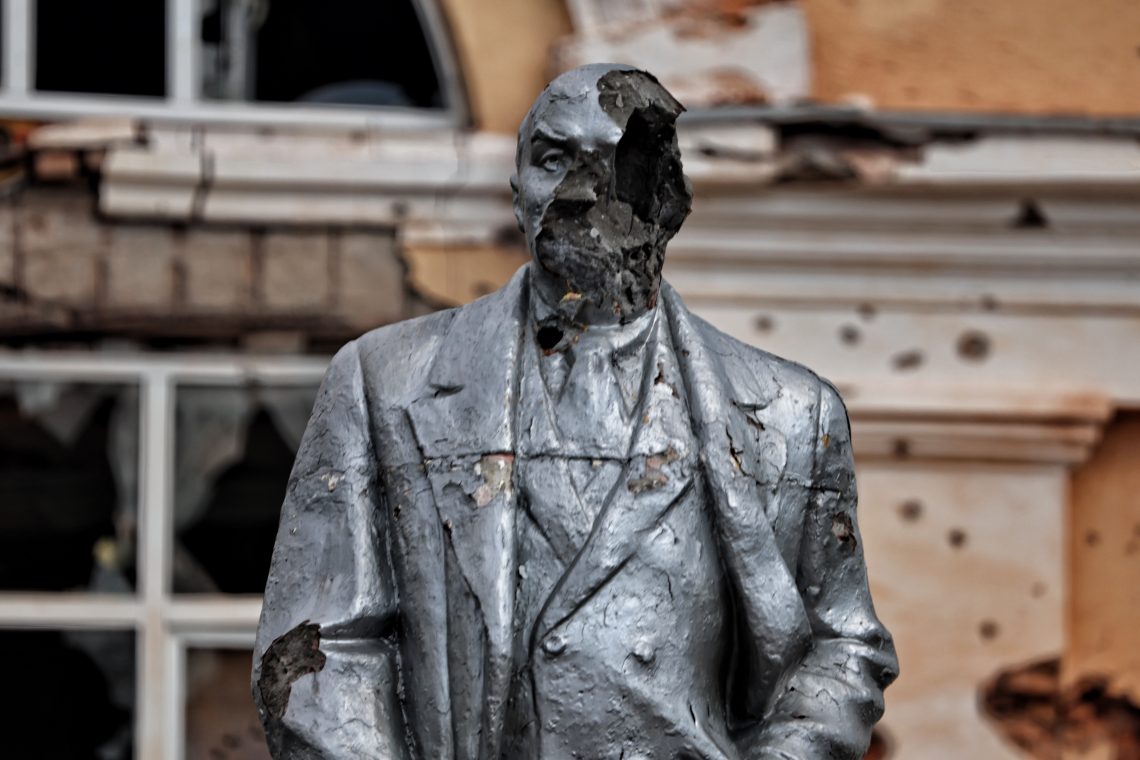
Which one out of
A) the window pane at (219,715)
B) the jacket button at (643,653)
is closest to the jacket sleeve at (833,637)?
the jacket button at (643,653)

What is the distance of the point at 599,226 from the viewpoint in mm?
3734

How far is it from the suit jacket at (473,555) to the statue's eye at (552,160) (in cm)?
18

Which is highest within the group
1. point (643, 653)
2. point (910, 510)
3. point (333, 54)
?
point (333, 54)

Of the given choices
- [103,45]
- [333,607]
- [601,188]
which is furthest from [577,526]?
[103,45]

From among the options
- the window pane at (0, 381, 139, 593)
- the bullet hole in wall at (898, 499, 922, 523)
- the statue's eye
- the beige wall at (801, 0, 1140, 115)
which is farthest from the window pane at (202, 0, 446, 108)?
the statue's eye

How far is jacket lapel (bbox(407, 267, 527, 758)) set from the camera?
358cm

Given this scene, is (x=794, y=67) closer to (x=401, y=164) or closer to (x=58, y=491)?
(x=401, y=164)

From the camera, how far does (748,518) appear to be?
3695mm

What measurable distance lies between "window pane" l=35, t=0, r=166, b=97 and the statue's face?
12.5 feet

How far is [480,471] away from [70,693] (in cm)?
380

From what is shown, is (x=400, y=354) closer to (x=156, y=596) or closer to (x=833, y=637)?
(x=833, y=637)

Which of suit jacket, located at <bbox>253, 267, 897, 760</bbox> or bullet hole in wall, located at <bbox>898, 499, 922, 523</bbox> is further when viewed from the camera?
bullet hole in wall, located at <bbox>898, 499, 922, 523</bbox>

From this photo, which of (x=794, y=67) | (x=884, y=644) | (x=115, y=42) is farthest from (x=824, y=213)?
(x=884, y=644)

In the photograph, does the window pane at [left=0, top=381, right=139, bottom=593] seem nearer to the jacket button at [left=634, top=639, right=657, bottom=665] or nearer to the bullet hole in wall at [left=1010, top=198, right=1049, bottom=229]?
the bullet hole in wall at [left=1010, top=198, right=1049, bottom=229]
